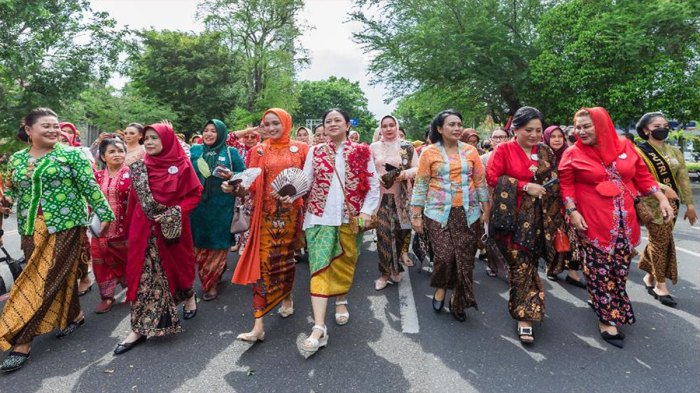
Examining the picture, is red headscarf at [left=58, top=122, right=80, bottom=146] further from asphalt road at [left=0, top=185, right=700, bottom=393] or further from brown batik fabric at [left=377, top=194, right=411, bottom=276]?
brown batik fabric at [left=377, top=194, right=411, bottom=276]

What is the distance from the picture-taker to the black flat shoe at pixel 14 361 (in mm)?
2836

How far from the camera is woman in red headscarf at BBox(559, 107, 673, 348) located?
3.21m

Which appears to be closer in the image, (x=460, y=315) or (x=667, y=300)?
(x=460, y=315)

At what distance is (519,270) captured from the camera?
10.9 ft

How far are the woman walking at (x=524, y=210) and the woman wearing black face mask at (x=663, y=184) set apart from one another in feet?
4.55

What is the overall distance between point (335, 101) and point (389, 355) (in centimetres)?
6232

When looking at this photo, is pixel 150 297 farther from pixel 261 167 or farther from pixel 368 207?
pixel 368 207

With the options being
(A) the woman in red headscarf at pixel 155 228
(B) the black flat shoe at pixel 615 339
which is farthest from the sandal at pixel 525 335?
(A) the woman in red headscarf at pixel 155 228

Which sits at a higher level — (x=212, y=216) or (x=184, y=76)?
(x=184, y=76)

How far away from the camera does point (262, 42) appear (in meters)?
26.8

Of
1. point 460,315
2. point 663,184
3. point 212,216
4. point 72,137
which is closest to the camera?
point 460,315

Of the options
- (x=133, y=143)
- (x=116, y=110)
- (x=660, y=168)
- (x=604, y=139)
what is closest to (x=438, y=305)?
(x=604, y=139)

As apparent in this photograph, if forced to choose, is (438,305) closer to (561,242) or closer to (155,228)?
(561,242)

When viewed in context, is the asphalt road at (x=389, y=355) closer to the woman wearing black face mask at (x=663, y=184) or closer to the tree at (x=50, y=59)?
the woman wearing black face mask at (x=663, y=184)
